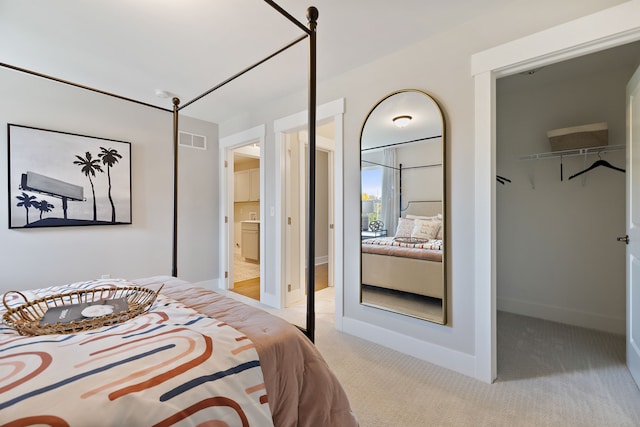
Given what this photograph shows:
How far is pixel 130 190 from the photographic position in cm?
333

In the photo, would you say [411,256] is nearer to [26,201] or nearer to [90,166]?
[90,166]

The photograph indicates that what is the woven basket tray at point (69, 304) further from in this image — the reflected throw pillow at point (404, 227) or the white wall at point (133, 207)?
the white wall at point (133, 207)

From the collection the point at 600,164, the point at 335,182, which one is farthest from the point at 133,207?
the point at 600,164

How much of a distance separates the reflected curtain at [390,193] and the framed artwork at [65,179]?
2.88m

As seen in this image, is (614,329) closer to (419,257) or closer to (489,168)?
(419,257)

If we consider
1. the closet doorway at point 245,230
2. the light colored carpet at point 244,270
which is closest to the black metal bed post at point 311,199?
the closet doorway at point 245,230

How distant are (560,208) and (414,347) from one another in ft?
6.95

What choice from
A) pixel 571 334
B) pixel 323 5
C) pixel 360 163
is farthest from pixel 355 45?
pixel 571 334

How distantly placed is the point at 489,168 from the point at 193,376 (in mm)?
1961

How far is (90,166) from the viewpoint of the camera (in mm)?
3039

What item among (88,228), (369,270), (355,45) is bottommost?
(369,270)

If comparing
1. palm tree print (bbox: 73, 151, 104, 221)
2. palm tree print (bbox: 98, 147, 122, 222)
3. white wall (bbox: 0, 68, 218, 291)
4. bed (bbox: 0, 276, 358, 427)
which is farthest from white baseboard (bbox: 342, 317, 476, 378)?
palm tree print (bbox: 73, 151, 104, 221)

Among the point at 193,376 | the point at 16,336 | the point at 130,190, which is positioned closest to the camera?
the point at 193,376

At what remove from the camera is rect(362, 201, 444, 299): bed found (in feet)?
7.07
